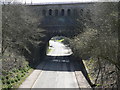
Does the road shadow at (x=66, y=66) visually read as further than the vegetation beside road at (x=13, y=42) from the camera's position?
Yes

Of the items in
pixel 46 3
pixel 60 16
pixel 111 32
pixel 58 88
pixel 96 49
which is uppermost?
pixel 46 3

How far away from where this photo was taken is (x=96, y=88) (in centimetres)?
1617

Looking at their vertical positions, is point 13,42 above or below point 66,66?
above

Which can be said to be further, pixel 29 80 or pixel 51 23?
pixel 51 23

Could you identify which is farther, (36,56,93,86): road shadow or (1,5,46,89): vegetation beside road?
(36,56,93,86): road shadow

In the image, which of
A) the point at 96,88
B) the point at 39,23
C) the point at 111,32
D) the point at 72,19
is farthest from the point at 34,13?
the point at 111,32

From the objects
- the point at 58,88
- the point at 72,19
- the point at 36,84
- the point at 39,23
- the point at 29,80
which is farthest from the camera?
the point at 72,19

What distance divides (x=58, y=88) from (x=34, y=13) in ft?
61.8

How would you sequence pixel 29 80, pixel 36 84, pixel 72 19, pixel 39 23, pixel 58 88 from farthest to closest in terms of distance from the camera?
1. pixel 72 19
2. pixel 39 23
3. pixel 29 80
4. pixel 36 84
5. pixel 58 88

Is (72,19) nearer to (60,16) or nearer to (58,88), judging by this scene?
(60,16)

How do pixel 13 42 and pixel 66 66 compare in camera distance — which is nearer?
pixel 13 42

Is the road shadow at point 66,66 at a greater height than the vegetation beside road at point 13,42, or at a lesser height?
lesser

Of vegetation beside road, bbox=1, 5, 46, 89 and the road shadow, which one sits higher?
vegetation beside road, bbox=1, 5, 46, 89

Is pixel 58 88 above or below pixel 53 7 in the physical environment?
below
